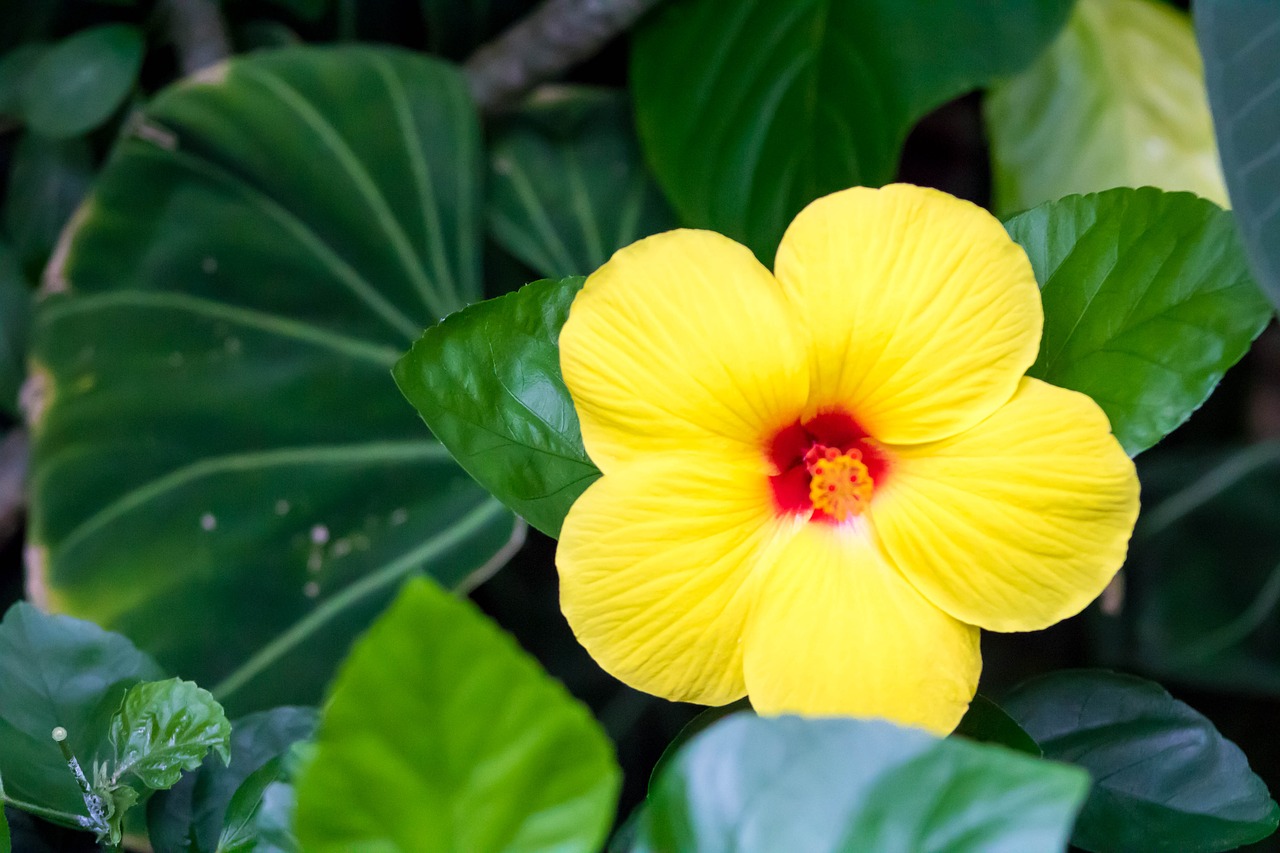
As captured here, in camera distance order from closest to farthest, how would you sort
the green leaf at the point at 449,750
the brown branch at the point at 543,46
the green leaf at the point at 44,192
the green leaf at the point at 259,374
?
1. the green leaf at the point at 449,750
2. the green leaf at the point at 259,374
3. the brown branch at the point at 543,46
4. the green leaf at the point at 44,192

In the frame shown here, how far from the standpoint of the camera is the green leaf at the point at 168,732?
16.6 inches

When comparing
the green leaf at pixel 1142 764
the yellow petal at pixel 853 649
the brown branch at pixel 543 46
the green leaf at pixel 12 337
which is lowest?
the green leaf at pixel 12 337

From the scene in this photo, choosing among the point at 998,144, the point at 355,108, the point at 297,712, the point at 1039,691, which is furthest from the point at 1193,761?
the point at 355,108

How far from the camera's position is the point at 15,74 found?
1.13 metres

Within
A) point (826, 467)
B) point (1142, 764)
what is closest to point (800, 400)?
point (826, 467)

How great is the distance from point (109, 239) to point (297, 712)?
0.69 m

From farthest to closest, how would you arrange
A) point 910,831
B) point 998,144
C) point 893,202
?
point 998,144, point 893,202, point 910,831

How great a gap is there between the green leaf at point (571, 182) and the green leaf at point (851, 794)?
915 mm

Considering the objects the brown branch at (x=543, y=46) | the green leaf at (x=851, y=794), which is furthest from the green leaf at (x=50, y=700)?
the brown branch at (x=543, y=46)

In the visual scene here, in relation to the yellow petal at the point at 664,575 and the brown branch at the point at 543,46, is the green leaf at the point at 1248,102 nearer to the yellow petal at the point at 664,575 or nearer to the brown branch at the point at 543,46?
the yellow petal at the point at 664,575

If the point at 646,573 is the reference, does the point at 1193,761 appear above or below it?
below

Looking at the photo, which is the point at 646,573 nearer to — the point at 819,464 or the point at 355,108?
the point at 819,464

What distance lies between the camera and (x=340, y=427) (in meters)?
1.04

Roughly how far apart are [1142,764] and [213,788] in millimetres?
509
